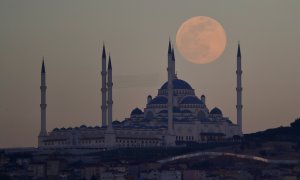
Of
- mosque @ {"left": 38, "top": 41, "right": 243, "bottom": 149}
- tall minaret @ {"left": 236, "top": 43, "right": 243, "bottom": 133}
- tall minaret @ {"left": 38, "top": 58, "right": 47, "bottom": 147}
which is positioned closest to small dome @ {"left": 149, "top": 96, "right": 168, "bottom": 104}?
mosque @ {"left": 38, "top": 41, "right": 243, "bottom": 149}

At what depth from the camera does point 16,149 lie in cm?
13112

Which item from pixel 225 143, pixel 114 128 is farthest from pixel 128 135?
pixel 225 143

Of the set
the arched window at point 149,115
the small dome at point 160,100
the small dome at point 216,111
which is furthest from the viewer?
the small dome at point 216,111

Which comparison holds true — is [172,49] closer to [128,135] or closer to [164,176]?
[128,135]

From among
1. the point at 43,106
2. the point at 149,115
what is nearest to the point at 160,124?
the point at 149,115

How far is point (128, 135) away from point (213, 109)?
975cm

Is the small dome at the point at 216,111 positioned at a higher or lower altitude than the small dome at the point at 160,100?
lower

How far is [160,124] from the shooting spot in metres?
122

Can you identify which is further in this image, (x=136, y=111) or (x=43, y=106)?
(x=136, y=111)

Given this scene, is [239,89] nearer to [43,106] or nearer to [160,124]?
[160,124]

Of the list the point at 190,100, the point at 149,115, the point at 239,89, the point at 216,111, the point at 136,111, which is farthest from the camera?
the point at 136,111

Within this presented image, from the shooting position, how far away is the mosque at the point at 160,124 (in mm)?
117188

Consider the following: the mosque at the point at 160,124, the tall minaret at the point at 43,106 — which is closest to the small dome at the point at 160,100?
the mosque at the point at 160,124

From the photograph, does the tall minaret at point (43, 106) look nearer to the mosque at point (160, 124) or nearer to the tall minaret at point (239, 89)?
the mosque at point (160, 124)
